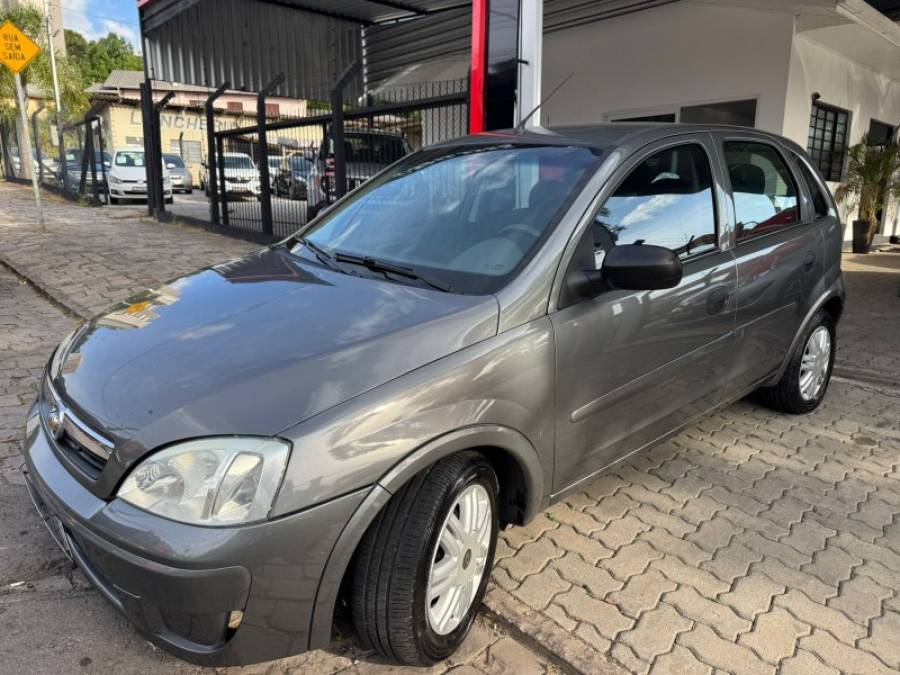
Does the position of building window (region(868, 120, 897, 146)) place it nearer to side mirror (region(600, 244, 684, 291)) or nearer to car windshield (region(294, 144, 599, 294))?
car windshield (region(294, 144, 599, 294))

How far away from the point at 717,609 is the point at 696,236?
1.56 metres

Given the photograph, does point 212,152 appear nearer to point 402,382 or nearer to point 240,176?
point 240,176

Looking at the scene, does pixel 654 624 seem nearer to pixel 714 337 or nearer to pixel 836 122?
pixel 714 337

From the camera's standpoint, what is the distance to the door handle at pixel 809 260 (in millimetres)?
3770

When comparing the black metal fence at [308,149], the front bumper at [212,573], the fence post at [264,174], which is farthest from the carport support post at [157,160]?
A: the front bumper at [212,573]

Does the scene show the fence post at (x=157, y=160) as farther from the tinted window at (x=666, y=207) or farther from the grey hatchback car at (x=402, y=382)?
the tinted window at (x=666, y=207)

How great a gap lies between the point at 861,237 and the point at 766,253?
10586mm

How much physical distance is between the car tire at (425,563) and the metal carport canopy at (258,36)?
10095 millimetres

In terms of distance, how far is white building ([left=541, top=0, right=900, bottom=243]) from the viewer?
9336 millimetres

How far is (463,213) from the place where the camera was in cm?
283

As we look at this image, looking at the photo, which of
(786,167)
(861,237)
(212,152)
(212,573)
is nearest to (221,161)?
(212,152)

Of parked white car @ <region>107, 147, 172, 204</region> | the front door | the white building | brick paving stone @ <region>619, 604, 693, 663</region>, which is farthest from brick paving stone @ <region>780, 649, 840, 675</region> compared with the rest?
parked white car @ <region>107, 147, 172, 204</region>

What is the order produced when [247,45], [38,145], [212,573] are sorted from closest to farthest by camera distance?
[212,573], [247,45], [38,145]

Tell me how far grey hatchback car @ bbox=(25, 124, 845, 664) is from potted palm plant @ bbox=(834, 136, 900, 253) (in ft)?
31.8
